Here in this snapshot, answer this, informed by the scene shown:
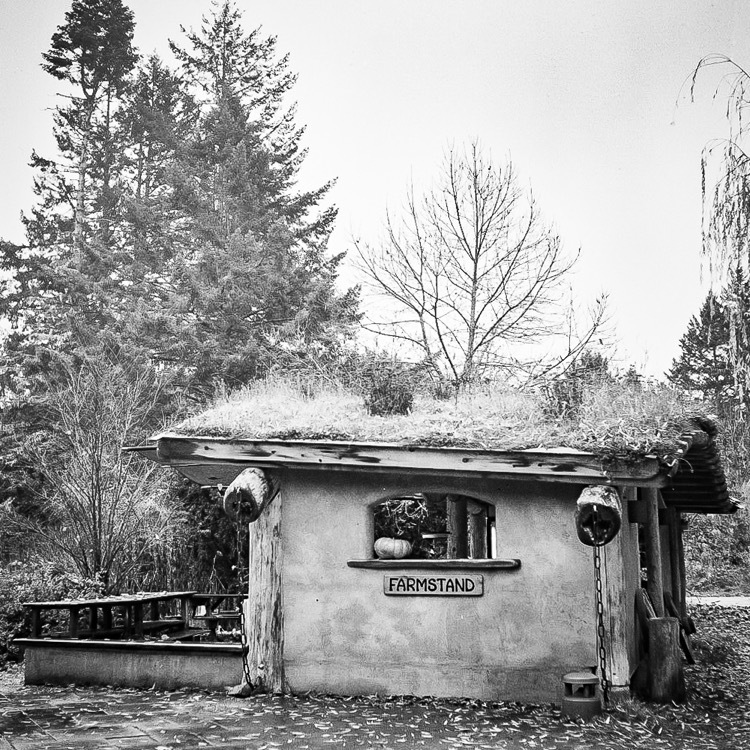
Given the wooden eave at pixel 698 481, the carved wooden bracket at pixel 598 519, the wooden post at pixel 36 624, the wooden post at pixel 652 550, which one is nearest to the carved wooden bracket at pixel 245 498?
the carved wooden bracket at pixel 598 519

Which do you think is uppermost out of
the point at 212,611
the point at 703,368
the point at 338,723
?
the point at 703,368

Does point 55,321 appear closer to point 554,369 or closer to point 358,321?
point 358,321

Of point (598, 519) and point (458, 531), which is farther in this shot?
point (458, 531)

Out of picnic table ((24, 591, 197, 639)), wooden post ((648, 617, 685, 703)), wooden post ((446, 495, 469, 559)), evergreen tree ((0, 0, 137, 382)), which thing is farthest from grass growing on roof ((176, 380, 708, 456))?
evergreen tree ((0, 0, 137, 382))

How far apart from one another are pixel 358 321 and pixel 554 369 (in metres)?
6.96

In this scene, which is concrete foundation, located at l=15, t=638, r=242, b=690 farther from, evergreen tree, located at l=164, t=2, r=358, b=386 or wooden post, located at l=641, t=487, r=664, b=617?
evergreen tree, located at l=164, t=2, r=358, b=386

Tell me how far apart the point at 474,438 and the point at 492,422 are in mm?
557

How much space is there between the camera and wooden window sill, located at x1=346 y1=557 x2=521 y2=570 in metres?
8.51

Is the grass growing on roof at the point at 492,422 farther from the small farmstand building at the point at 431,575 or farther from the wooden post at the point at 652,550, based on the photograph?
the wooden post at the point at 652,550

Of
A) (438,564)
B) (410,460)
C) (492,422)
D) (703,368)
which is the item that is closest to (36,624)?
(438,564)

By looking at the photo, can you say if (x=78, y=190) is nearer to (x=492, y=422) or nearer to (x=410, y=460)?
(x=492, y=422)

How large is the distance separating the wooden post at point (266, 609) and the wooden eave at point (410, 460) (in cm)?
67

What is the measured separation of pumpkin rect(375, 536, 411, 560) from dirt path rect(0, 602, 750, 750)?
1388 mm

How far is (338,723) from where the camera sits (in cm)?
764
